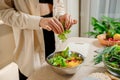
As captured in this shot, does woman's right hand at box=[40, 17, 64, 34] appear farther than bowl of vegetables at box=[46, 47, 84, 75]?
Yes

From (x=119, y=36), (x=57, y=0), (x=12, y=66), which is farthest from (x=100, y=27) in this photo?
(x=12, y=66)

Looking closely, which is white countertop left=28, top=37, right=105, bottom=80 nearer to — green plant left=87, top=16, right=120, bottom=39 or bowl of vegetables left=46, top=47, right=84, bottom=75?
bowl of vegetables left=46, top=47, right=84, bottom=75

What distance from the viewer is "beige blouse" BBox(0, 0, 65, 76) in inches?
41.6

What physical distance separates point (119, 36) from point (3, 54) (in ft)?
4.59

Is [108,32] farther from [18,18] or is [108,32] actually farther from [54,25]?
[18,18]

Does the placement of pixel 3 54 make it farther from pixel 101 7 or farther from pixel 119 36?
pixel 119 36

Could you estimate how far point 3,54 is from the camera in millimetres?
2027

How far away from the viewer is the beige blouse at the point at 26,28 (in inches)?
41.6

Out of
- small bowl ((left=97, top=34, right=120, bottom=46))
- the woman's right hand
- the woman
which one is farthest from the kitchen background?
the woman's right hand

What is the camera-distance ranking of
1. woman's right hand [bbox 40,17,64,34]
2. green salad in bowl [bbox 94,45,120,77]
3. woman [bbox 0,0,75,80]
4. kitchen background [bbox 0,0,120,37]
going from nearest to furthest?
green salad in bowl [bbox 94,45,120,77] → woman's right hand [bbox 40,17,64,34] → woman [bbox 0,0,75,80] → kitchen background [bbox 0,0,120,37]

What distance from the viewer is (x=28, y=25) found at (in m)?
1.05

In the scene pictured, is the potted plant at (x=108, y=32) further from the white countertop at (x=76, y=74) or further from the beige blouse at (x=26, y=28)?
the beige blouse at (x=26, y=28)

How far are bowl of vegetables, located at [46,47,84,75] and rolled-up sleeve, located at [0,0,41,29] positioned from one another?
0.89 ft

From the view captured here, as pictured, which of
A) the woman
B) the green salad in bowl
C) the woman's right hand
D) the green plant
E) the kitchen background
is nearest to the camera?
the green salad in bowl
